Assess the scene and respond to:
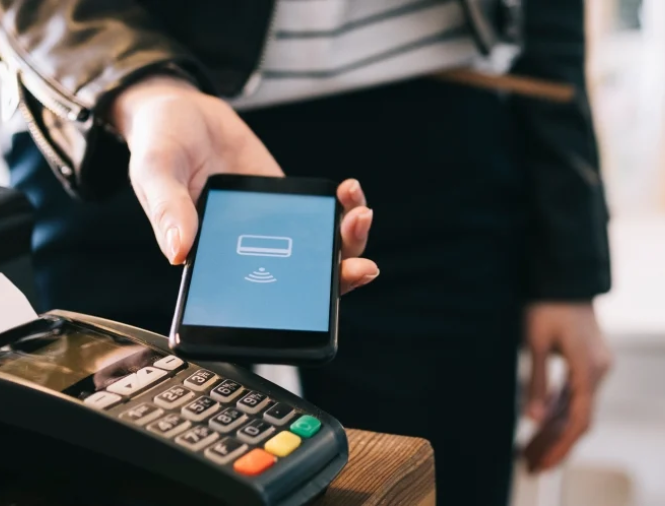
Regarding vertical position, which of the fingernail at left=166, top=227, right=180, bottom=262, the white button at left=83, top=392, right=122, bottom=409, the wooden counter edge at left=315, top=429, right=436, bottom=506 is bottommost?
the wooden counter edge at left=315, top=429, right=436, bottom=506

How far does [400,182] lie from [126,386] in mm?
389

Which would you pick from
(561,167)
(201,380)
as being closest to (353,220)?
(201,380)

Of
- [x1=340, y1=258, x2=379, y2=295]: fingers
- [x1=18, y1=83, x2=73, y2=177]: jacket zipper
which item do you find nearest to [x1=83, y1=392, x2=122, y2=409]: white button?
[x1=340, y1=258, x2=379, y2=295]: fingers

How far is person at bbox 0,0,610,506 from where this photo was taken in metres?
0.52

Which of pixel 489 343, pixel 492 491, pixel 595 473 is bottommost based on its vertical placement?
pixel 595 473

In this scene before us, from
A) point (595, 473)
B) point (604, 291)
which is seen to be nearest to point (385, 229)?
point (604, 291)

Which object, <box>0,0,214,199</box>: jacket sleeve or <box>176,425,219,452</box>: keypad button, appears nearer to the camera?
<box>176,425,219,452</box>: keypad button

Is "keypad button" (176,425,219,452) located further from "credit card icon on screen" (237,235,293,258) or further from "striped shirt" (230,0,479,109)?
"striped shirt" (230,0,479,109)

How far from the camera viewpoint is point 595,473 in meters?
1.24

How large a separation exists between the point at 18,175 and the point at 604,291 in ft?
1.67

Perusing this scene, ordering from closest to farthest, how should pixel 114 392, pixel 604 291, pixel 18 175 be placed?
pixel 114 392 < pixel 18 175 < pixel 604 291

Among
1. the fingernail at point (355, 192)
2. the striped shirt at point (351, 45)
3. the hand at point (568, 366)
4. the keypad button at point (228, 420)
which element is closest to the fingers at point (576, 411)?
the hand at point (568, 366)

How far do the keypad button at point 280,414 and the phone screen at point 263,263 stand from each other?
0.04 m

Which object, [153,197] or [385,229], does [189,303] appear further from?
[385,229]
